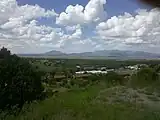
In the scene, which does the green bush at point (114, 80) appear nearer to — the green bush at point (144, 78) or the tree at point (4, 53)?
the green bush at point (144, 78)

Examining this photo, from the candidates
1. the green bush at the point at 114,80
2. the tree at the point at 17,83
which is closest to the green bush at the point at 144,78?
the green bush at the point at 114,80

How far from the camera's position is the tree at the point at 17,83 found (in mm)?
26222

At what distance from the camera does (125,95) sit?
13.6 m

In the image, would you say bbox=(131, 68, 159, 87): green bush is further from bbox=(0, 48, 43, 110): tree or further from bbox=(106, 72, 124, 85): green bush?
bbox=(0, 48, 43, 110): tree

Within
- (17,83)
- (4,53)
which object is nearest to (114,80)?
(17,83)

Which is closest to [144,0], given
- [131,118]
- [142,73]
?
[131,118]

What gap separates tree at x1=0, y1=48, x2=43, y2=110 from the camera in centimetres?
2622

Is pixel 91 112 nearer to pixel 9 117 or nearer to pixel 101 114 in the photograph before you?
pixel 101 114

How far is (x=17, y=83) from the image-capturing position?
1091 inches

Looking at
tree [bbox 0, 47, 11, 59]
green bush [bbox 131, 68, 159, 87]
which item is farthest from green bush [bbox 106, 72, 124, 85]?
tree [bbox 0, 47, 11, 59]

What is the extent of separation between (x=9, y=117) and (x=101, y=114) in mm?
2800

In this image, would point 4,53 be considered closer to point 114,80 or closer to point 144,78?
point 114,80

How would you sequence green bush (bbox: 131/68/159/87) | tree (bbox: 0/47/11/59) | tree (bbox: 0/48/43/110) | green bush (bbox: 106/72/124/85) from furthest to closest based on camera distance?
tree (bbox: 0/47/11/59)
tree (bbox: 0/48/43/110)
green bush (bbox: 106/72/124/85)
green bush (bbox: 131/68/159/87)

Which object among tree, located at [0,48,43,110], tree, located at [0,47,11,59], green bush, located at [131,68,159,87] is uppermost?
tree, located at [0,47,11,59]
